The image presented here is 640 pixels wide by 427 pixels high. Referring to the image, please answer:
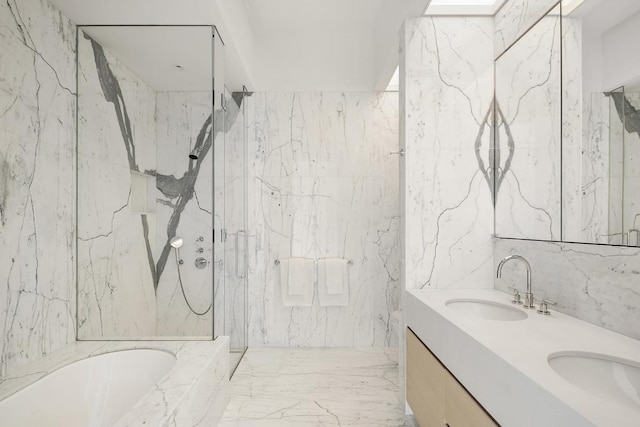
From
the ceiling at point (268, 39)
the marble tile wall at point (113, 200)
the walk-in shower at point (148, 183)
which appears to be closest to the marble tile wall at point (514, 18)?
the ceiling at point (268, 39)

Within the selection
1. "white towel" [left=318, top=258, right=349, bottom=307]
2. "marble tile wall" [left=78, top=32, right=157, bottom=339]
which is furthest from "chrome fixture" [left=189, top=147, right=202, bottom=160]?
"white towel" [left=318, top=258, right=349, bottom=307]

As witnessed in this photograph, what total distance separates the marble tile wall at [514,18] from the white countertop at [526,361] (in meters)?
1.40

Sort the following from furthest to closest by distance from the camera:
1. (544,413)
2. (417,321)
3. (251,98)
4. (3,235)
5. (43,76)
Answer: (251,98)
(417,321)
(43,76)
(3,235)
(544,413)

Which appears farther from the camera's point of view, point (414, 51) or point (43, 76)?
point (414, 51)

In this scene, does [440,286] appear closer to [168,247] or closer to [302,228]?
[302,228]

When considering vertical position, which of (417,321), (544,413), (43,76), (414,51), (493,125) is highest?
(414,51)

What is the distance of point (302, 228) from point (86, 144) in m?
1.68

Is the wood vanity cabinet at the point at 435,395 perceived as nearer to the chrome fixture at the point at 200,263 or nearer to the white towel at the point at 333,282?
the white towel at the point at 333,282

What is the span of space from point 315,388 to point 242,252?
3.94 feet

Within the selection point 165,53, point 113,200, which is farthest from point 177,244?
point 165,53

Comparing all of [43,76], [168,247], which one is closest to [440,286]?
[168,247]

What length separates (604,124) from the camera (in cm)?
120

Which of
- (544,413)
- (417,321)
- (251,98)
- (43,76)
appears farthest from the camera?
(251,98)

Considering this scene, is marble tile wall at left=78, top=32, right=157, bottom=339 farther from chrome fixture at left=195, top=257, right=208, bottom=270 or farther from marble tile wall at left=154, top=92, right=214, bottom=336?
chrome fixture at left=195, top=257, right=208, bottom=270
